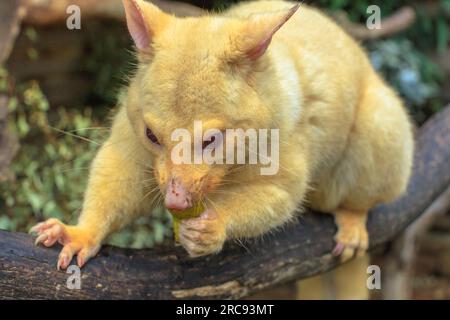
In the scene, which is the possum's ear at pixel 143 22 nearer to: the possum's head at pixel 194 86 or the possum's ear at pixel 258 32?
the possum's head at pixel 194 86

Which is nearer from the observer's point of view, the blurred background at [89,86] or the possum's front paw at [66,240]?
the possum's front paw at [66,240]

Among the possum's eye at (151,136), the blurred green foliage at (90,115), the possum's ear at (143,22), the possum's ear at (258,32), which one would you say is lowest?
the possum's eye at (151,136)

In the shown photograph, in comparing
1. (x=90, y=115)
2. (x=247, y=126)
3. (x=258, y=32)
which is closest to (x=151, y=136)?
(x=247, y=126)

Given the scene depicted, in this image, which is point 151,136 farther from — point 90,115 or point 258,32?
point 90,115

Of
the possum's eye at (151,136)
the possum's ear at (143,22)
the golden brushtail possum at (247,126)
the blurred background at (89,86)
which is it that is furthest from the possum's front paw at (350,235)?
the blurred background at (89,86)

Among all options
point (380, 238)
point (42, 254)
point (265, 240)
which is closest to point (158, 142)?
point (42, 254)

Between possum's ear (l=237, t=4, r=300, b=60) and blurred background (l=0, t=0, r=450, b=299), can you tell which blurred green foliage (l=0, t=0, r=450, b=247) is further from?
possum's ear (l=237, t=4, r=300, b=60)

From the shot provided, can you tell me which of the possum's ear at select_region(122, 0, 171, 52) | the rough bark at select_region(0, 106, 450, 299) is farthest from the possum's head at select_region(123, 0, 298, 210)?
the rough bark at select_region(0, 106, 450, 299)
